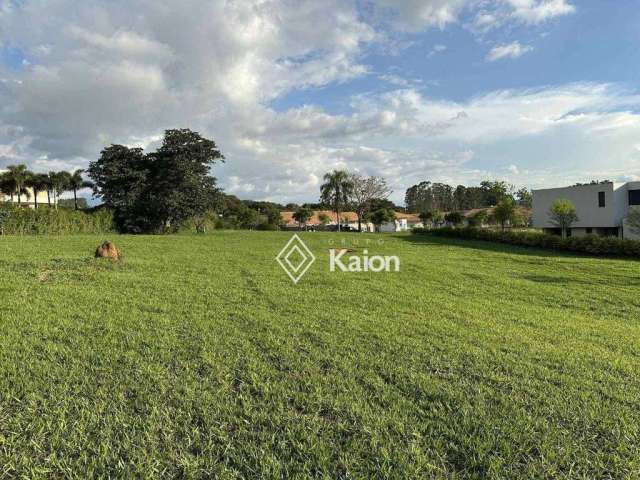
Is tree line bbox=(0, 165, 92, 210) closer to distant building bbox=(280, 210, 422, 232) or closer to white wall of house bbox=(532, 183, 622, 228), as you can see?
distant building bbox=(280, 210, 422, 232)

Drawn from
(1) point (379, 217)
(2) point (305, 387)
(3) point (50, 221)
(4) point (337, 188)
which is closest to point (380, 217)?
(1) point (379, 217)

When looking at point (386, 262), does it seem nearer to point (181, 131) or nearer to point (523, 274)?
point (523, 274)

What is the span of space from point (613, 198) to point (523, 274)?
81.0ft

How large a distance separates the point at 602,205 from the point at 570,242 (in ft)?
50.8

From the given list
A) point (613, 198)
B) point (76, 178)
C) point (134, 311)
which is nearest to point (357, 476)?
point (134, 311)

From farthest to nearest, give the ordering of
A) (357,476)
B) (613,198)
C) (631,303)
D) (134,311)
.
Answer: (613,198) → (631,303) → (134,311) → (357,476)

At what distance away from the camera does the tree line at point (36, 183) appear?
1609 inches

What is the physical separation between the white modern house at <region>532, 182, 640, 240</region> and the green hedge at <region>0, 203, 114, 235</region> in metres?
32.9

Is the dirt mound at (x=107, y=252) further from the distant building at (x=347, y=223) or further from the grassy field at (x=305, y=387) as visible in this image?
the distant building at (x=347, y=223)

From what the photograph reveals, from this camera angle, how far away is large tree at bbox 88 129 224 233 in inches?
923

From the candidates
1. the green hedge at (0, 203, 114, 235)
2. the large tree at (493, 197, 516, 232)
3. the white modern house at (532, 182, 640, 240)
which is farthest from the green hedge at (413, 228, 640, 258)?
the green hedge at (0, 203, 114, 235)

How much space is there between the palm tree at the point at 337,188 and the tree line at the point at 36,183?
86.2ft

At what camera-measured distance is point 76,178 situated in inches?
1813
